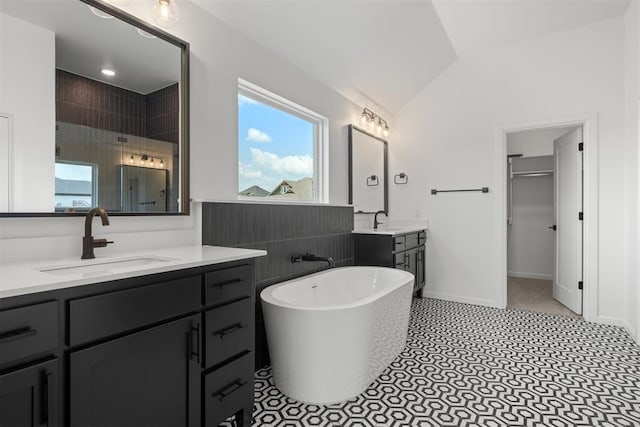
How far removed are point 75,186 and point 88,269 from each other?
41 centimetres

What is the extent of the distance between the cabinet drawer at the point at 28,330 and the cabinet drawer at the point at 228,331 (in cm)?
55

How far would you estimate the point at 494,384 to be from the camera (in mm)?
2100

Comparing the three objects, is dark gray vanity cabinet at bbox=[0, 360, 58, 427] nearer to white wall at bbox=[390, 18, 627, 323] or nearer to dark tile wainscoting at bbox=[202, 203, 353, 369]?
dark tile wainscoting at bbox=[202, 203, 353, 369]

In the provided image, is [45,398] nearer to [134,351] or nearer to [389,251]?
[134,351]

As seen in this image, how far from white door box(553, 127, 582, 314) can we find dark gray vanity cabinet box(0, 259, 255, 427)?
3.53m

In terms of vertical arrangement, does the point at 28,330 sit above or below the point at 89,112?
below

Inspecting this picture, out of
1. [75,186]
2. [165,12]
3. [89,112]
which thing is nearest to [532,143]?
[165,12]

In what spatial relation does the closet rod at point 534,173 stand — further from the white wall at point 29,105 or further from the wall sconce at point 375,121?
the white wall at point 29,105

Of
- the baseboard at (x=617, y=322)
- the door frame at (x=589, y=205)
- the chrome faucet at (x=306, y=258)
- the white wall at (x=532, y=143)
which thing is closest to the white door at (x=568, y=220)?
the door frame at (x=589, y=205)

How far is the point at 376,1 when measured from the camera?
2596 mm

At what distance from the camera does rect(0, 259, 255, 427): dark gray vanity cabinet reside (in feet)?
3.08

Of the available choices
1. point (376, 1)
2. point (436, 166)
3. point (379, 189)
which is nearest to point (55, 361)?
point (376, 1)

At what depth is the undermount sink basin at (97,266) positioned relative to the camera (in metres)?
1.29

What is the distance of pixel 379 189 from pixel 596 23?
2.66 m
